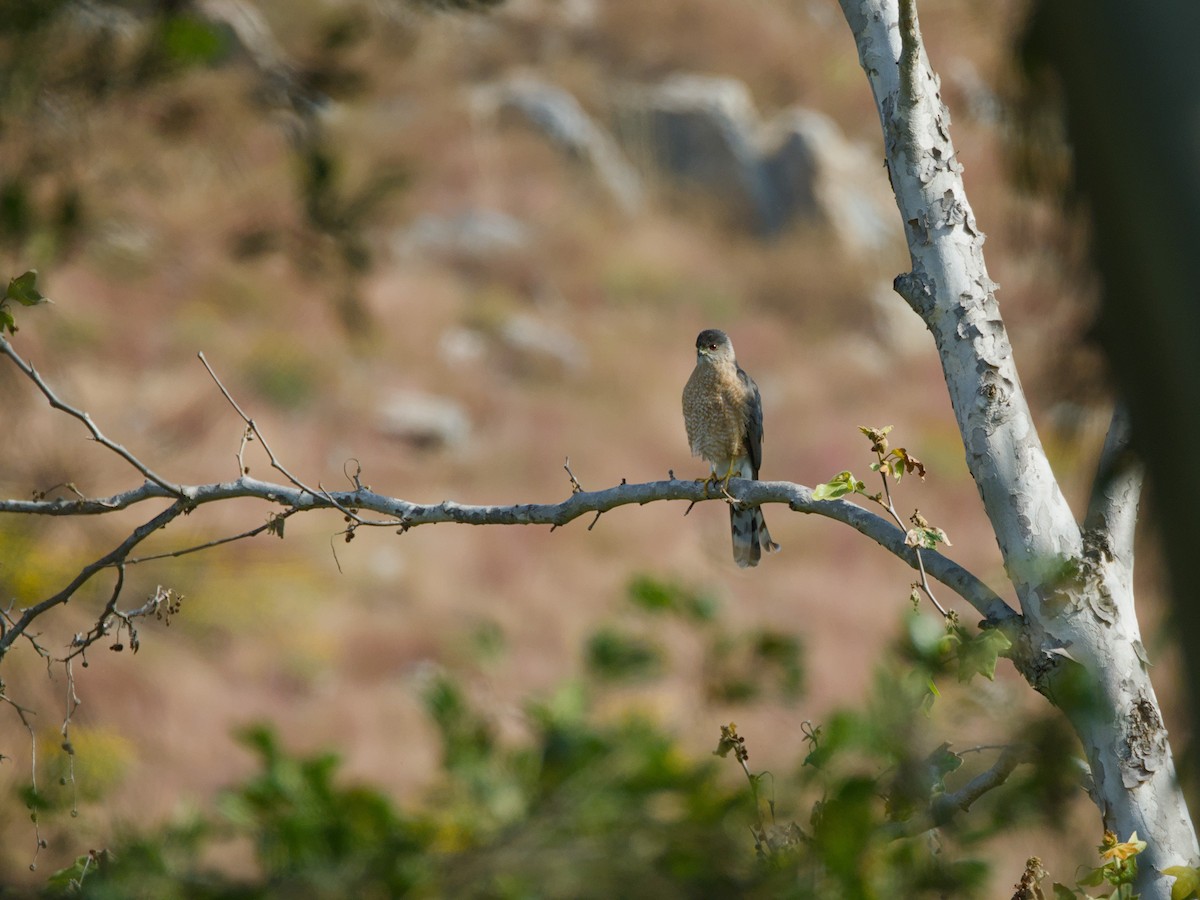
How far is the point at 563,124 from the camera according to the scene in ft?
92.7

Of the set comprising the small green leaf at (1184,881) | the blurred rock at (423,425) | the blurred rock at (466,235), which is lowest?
the small green leaf at (1184,881)

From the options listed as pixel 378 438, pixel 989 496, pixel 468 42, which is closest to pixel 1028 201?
pixel 989 496

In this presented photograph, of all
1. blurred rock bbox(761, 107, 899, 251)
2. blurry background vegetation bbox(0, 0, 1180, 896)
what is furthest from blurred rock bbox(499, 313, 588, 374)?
blurred rock bbox(761, 107, 899, 251)

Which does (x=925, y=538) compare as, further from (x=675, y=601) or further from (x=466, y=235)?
(x=466, y=235)

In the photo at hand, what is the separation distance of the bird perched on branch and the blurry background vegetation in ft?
2.22

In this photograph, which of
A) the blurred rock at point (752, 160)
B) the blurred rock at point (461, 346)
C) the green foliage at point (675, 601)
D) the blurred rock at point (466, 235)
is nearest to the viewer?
the green foliage at point (675, 601)

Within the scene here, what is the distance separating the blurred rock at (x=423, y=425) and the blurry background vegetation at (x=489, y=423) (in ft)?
0.30

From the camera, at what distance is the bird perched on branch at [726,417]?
652cm

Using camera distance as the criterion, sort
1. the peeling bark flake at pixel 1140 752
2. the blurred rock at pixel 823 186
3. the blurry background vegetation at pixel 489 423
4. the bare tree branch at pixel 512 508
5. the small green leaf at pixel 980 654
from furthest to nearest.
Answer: the blurred rock at pixel 823 186 → the bare tree branch at pixel 512 508 → the peeling bark flake at pixel 1140 752 → the small green leaf at pixel 980 654 → the blurry background vegetation at pixel 489 423

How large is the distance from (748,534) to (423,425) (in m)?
15.2

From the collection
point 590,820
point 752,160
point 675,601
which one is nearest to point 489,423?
point 752,160

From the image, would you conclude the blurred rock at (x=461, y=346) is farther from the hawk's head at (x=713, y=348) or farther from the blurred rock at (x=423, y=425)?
the hawk's head at (x=713, y=348)

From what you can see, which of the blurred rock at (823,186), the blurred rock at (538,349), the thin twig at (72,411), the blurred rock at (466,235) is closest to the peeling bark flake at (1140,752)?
the thin twig at (72,411)

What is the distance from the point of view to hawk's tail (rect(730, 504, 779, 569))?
638 centimetres
